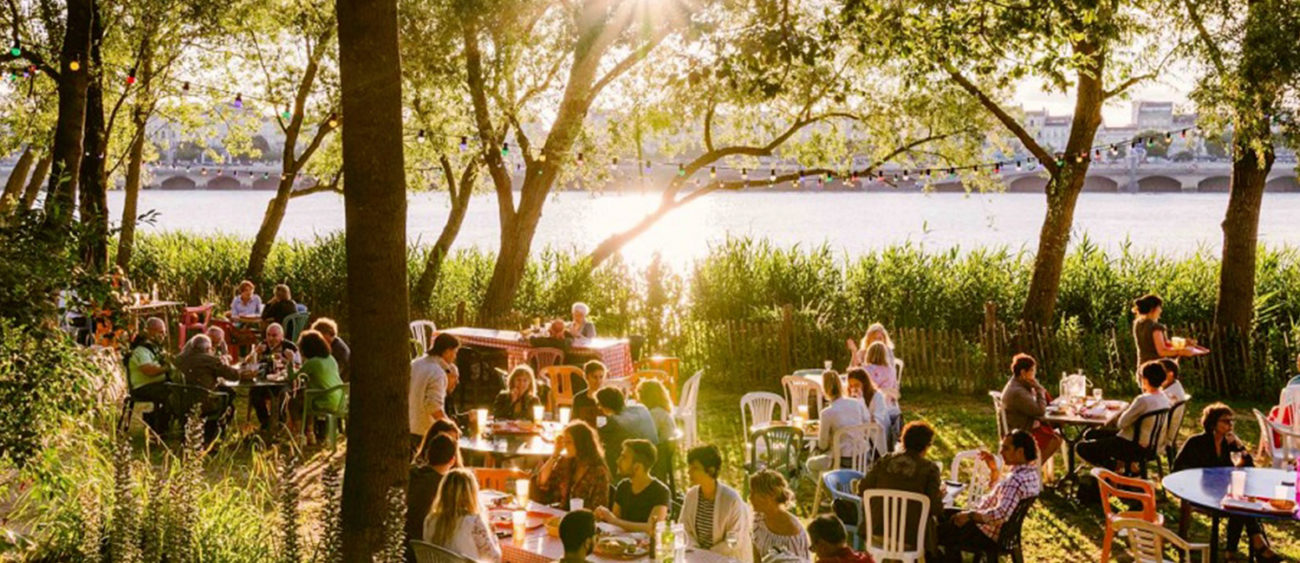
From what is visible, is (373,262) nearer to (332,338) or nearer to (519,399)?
(519,399)

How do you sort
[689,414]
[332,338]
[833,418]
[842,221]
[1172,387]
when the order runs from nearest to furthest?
[833,418], [1172,387], [689,414], [332,338], [842,221]

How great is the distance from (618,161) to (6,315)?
1625cm

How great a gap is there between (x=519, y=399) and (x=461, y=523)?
3737 millimetres

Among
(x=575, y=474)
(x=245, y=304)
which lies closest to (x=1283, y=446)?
(x=575, y=474)

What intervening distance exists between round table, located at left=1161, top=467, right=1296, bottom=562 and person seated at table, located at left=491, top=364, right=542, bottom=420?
4702mm

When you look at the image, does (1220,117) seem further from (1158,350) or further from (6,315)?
(6,315)

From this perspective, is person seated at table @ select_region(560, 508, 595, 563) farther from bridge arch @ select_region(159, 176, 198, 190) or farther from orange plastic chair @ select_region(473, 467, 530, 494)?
bridge arch @ select_region(159, 176, 198, 190)

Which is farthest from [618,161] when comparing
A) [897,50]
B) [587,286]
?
[897,50]

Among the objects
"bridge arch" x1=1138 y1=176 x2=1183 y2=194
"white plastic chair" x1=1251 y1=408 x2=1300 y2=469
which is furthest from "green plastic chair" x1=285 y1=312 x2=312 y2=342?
"bridge arch" x1=1138 y1=176 x2=1183 y2=194

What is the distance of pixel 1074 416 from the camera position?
1029cm

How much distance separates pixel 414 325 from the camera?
16281 mm

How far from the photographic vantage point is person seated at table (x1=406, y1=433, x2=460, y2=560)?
6633mm

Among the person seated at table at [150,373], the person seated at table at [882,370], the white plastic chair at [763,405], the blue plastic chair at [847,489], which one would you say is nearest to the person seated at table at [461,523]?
the blue plastic chair at [847,489]

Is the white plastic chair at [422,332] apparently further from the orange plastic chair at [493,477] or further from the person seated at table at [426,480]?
the person seated at table at [426,480]
